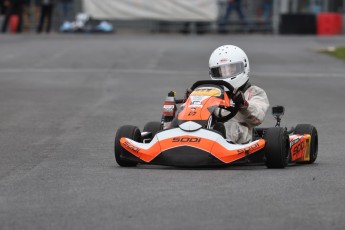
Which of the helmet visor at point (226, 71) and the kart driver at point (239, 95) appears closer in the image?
the kart driver at point (239, 95)

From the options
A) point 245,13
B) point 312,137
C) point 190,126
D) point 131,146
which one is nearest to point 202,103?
point 190,126

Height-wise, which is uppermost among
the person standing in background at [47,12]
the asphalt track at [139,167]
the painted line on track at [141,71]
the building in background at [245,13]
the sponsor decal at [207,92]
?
the sponsor decal at [207,92]

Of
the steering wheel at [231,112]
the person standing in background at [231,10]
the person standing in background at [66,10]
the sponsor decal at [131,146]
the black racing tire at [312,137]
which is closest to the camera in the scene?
the sponsor decal at [131,146]

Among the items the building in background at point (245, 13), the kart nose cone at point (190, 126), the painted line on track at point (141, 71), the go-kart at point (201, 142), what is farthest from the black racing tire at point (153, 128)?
the building in background at point (245, 13)

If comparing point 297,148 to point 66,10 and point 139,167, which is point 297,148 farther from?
point 66,10

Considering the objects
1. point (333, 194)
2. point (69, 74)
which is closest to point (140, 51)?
point (69, 74)

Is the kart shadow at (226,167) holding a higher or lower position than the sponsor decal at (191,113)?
lower

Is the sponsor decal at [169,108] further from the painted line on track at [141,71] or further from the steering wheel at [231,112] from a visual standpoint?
the painted line on track at [141,71]

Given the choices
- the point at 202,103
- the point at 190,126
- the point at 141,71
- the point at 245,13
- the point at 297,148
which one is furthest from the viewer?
the point at 245,13

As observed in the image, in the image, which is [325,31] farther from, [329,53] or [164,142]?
[164,142]

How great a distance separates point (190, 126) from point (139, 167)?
73cm

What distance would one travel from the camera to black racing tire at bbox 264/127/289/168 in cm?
970

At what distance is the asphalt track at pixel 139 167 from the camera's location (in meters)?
7.25

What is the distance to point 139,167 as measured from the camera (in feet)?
33.4
